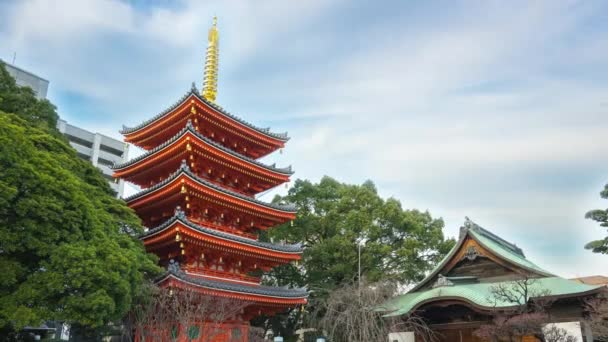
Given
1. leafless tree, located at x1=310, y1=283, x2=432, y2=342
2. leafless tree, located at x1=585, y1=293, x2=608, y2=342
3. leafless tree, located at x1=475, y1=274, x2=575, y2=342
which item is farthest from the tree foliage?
leafless tree, located at x1=585, y1=293, x2=608, y2=342

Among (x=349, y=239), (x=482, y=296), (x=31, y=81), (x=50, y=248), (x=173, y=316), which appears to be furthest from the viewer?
(x=31, y=81)

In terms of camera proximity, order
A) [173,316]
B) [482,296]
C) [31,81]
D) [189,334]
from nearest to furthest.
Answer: [189,334]
[173,316]
[482,296]
[31,81]

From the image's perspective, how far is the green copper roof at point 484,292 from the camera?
1627cm

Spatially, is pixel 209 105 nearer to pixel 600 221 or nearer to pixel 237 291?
pixel 237 291

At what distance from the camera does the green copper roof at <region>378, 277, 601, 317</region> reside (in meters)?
16.3

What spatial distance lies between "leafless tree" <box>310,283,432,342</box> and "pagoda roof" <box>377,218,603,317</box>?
18.2 inches

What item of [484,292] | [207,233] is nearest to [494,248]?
[484,292]

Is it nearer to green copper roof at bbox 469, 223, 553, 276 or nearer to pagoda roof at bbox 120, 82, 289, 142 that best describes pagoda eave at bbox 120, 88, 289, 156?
pagoda roof at bbox 120, 82, 289, 142

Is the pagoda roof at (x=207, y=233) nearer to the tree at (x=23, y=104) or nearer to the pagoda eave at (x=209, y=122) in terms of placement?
the pagoda eave at (x=209, y=122)

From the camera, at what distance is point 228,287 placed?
18719mm

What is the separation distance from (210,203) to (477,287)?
1109 centimetres

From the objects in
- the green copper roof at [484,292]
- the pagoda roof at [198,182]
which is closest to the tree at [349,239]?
the pagoda roof at [198,182]

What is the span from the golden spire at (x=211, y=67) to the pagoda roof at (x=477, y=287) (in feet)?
42.8

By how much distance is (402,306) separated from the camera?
1888 cm
